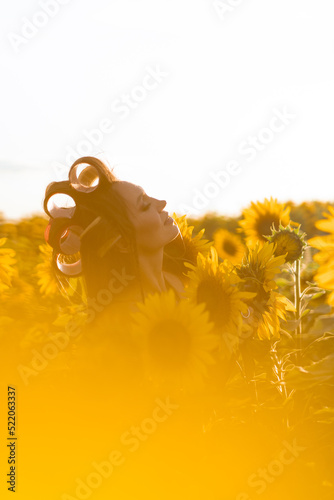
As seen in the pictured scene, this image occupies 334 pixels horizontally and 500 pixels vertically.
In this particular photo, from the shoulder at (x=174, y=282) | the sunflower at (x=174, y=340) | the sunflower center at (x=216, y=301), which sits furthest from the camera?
the shoulder at (x=174, y=282)

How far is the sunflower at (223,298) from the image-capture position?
1.45 m

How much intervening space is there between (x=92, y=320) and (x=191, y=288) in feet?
0.98

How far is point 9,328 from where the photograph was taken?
204cm

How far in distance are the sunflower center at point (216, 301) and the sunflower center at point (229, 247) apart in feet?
3.24

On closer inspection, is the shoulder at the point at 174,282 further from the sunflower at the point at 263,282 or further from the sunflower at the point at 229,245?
the sunflower at the point at 229,245

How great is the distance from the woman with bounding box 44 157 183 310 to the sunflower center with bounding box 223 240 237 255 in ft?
2.60

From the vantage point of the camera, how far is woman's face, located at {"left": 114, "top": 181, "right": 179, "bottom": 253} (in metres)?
1.60

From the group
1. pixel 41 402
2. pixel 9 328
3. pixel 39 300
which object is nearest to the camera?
pixel 41 402

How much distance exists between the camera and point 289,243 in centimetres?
196

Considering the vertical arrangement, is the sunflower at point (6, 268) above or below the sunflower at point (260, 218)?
above

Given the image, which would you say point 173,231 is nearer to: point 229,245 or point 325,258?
point 325,258

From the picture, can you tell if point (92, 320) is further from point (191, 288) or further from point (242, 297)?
point (242, 297)

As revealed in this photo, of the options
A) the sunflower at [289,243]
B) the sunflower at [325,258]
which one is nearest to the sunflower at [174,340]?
the sunflower at [325,258]

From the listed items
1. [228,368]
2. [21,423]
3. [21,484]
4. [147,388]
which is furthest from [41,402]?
[228,368]
